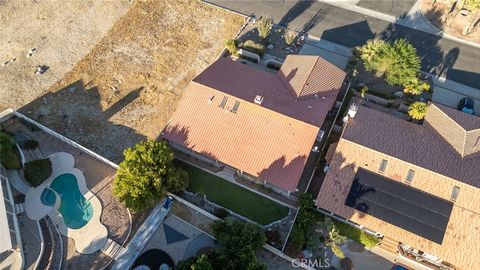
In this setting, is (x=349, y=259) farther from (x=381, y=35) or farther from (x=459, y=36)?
(x=459, y=36)

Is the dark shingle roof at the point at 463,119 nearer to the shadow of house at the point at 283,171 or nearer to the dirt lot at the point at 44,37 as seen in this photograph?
the shadow of house at the point at 283,171

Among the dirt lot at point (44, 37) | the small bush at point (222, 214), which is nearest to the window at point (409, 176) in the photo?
the small bush at point (222, 214)

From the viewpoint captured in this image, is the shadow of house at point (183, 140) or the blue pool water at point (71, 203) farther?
the shadow of house at point (183, 140)

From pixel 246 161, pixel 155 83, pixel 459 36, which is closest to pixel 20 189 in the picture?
pixel 155 83

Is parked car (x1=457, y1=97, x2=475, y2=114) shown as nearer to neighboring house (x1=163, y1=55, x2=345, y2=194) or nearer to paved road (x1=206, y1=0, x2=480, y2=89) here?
paved road (x1=206, y1=0, x2=480, y2=89)

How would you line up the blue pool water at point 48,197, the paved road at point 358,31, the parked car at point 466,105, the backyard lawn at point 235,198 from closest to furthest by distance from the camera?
the backyard lawn at point 235,198 → the blue pool water at point 48,197 → the parked car at point 466,105 → the paved road at point 358,31

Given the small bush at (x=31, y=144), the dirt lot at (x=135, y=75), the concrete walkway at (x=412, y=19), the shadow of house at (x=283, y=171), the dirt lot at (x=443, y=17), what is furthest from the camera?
the concrete walkway at (x=412, y=19)
